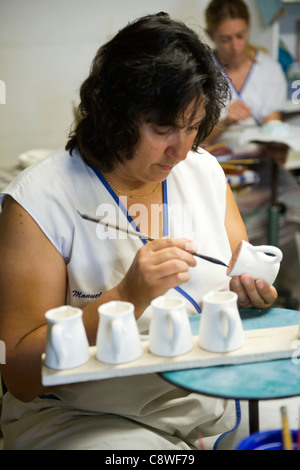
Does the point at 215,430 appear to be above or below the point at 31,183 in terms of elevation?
below

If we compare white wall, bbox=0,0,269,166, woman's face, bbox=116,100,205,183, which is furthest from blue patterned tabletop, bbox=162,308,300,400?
white wall, bbox=0,0,269,166

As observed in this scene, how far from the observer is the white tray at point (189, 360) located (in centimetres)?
81

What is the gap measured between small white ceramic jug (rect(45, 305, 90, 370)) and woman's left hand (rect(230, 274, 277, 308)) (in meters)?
0.37

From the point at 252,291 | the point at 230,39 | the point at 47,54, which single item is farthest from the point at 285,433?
the point at 230,39

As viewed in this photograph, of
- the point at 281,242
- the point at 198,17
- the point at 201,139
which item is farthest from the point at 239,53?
the point at 201,139

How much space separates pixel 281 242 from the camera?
3.08 metres

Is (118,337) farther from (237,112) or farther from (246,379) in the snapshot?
(237,112)

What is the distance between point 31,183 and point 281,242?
87.5 inches

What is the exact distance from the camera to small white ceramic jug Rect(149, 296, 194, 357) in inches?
32.9

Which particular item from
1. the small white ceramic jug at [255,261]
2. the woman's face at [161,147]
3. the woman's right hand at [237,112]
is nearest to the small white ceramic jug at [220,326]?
the small white ceramic jug at [255,261]

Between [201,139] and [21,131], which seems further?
[21,131]

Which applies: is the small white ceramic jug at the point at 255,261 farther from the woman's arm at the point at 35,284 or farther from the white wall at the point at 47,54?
the white wall at the point at 47,54

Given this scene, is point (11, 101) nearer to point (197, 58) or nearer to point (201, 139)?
point (201, 139)

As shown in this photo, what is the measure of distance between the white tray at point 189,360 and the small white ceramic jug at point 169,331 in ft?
0.04
